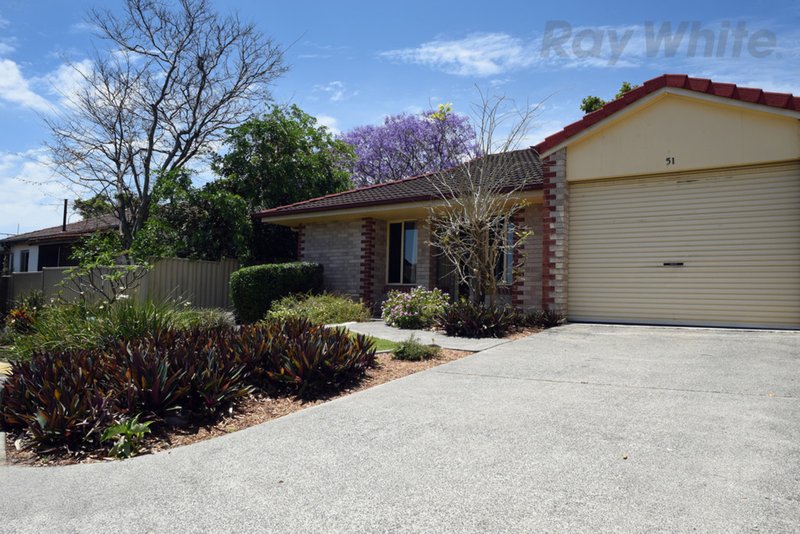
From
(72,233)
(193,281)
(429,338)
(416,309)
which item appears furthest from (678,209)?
(72,233)

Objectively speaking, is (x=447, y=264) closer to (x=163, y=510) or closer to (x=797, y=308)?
(x=797, y=308)

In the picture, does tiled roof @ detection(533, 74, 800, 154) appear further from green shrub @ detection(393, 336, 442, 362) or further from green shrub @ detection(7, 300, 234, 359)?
green shrub @ detection(7, 300, 234, 359)

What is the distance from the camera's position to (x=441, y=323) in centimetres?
1053

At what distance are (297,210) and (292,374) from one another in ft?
34.5

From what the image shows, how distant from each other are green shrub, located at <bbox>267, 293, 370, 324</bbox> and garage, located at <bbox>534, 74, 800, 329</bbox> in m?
4.38

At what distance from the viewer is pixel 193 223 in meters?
18.8

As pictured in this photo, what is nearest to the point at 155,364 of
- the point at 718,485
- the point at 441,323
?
the point at 718,485

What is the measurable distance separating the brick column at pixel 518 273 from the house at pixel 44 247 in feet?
68.6

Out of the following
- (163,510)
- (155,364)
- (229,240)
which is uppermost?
(229,240)

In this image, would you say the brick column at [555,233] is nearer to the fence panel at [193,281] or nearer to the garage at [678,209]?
the garage at [678,209]

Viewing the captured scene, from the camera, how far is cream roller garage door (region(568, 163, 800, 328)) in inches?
398

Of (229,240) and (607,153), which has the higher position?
(607,153)

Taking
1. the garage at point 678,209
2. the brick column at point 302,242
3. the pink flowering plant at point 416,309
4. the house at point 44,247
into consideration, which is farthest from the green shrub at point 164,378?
the house at point 44,247

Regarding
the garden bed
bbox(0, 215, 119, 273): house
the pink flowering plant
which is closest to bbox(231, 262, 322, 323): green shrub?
the pink flowering plant
